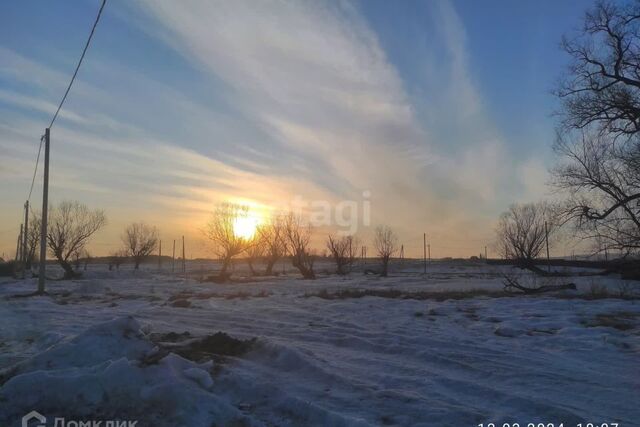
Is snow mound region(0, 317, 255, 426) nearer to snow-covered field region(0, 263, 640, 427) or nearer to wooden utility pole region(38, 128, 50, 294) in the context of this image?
snow-covered field region(0, 263, 640, 427)

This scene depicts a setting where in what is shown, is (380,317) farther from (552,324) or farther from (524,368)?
(524,368)

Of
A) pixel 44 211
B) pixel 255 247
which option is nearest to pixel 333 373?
pixel 44 211

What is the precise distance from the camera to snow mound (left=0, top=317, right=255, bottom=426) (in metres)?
4.07

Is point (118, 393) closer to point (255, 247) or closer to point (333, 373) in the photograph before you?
point (333, 373)

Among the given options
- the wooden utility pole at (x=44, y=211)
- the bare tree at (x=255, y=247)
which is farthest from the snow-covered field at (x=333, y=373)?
the bare tree at (x=255, y=247)

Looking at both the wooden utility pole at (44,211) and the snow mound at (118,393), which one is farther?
the wooden utility pole at (44,211)

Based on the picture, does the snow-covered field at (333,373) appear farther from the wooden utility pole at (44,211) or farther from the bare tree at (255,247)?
the bare tree at (255,247)

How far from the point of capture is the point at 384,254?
4484cm

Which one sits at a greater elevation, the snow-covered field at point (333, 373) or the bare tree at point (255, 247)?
the bare tree at point (255, 247)

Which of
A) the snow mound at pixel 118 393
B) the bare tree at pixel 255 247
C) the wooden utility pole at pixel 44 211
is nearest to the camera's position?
the snow mound at pixel 118 393

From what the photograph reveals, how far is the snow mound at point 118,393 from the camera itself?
4070 mm

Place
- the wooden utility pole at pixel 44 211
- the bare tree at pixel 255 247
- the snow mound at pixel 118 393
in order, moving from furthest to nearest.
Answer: the bare tree at pixel 255 247, the wooden utility pole at pixel 44 211, the snow mound at pixel 118 393

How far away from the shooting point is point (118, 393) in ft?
14.3

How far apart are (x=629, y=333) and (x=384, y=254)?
3700 cm
